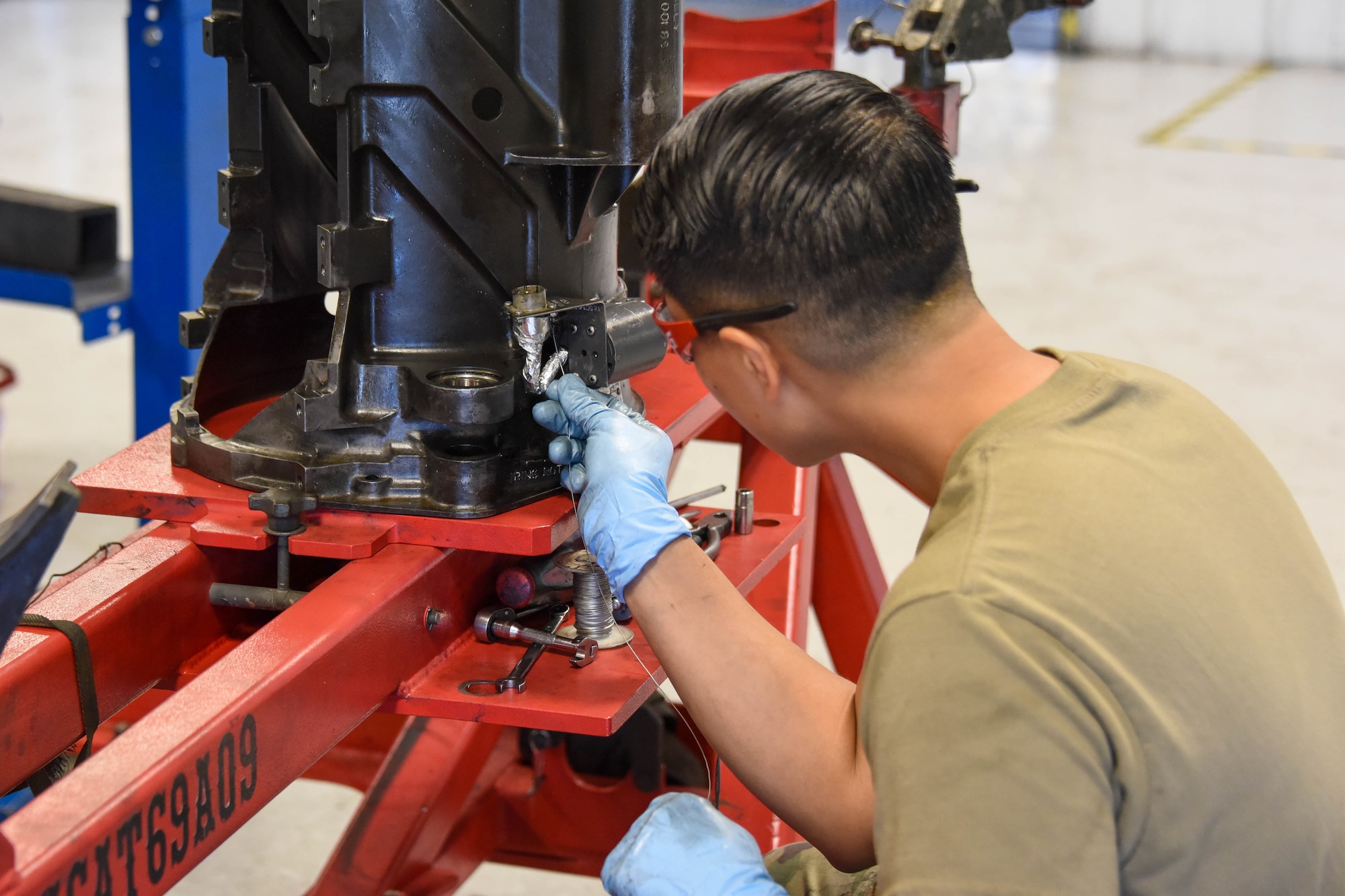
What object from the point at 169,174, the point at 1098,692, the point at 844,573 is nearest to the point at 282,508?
the point at 1098,692

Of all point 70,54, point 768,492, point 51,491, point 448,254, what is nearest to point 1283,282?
point 768,492

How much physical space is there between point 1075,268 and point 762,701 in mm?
5115

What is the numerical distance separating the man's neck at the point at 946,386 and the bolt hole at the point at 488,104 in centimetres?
48

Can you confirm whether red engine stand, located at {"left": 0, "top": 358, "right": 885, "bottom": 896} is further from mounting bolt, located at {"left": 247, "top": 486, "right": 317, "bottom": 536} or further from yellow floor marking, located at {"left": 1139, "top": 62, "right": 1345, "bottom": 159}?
yellow floor marking, located at {"left": 1139, "top": 62, "right": 1345, "bottom": 159}

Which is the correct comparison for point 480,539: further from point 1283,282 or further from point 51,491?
point 1283,282

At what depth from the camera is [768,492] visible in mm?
2184

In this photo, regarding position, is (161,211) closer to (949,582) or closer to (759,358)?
(759,358)

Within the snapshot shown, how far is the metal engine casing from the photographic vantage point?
1440mm

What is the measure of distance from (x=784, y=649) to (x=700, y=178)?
424 millimetres

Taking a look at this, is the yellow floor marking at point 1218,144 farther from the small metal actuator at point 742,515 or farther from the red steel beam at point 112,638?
the red steel beam at point 112,638

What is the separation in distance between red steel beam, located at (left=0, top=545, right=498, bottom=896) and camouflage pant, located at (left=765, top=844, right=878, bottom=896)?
424 mm

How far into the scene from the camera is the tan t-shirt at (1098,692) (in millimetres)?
967

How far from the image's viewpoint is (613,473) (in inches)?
54.6

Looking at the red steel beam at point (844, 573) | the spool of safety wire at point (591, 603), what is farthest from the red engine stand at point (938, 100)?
the spool of safety wire at point (591, 603)
